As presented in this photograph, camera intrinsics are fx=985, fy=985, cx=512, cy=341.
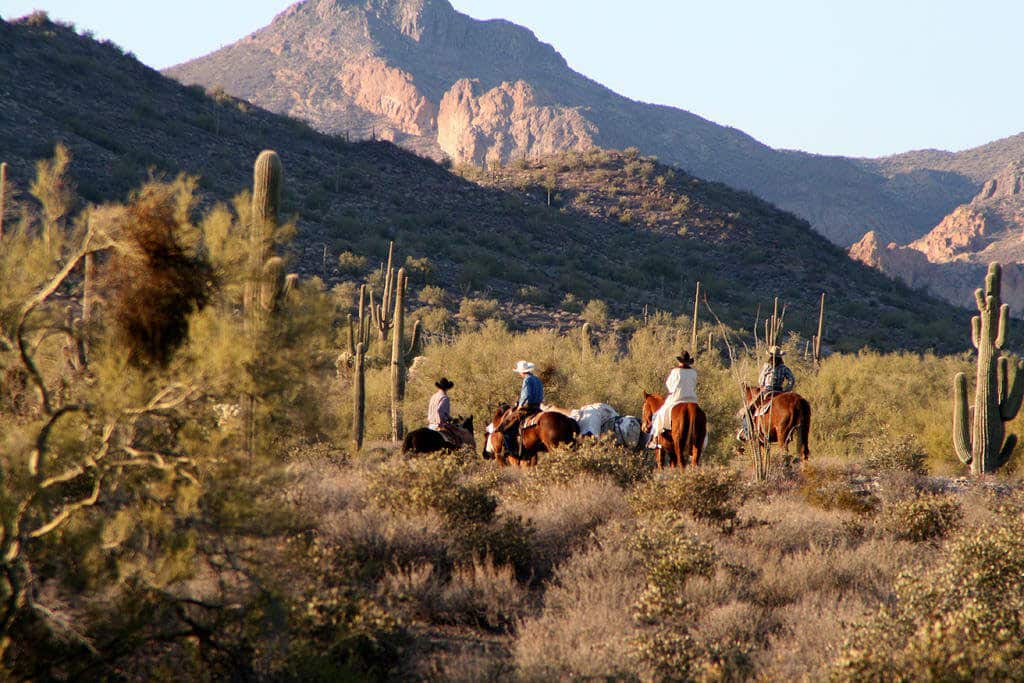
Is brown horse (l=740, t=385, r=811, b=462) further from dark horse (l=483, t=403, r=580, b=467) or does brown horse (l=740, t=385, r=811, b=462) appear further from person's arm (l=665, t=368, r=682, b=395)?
dark horse (l=483, t=403, r=580, b=467)

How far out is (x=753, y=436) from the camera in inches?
543

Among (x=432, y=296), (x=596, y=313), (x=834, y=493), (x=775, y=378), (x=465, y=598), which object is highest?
(x=432, y=296)

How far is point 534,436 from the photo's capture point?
14.8 meters

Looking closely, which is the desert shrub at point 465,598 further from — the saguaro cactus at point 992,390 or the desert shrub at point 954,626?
the saguaro cactus at point 992,390

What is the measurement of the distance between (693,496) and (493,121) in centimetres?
13305

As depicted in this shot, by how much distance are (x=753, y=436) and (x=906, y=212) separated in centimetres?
12366

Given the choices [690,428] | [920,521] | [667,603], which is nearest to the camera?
[667,603]

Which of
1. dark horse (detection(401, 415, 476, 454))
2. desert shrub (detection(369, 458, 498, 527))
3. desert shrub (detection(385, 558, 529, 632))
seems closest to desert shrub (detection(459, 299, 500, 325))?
dark horse (detection(401, 415, 476, 454))

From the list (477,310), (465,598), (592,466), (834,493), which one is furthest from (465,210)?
(465,598)

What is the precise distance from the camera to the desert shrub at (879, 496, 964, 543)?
9.97 metres

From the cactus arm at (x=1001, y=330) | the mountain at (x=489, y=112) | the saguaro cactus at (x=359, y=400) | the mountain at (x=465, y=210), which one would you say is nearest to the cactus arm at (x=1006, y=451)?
the cactus arm at (x=1001, y=330)

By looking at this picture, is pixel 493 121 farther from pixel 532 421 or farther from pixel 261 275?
pixel 261 275

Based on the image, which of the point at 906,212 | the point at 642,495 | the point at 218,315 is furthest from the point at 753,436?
the point at 906,212

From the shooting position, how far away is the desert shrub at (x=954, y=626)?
18.0 ft
